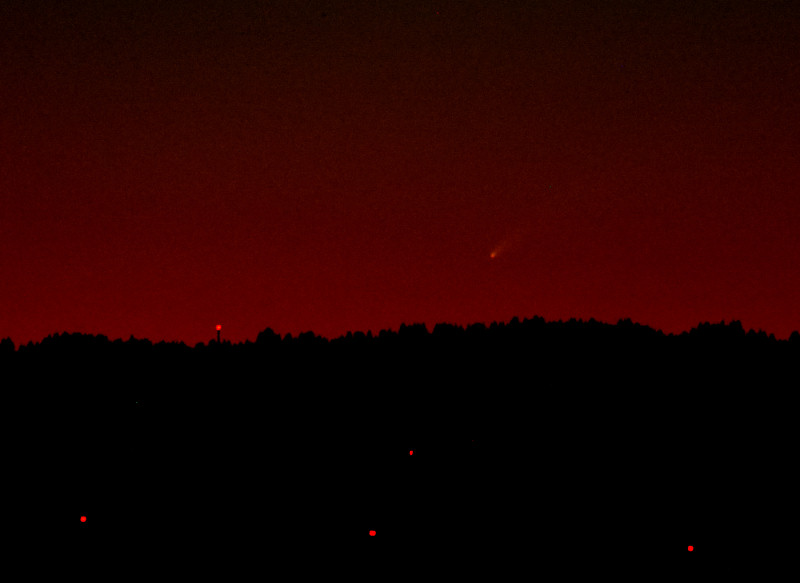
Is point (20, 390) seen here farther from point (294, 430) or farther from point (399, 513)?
point (399, 513)

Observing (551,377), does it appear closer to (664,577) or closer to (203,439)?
(664,577)

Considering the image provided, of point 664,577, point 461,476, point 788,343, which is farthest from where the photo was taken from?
point 788,343

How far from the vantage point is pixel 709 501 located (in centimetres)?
2248

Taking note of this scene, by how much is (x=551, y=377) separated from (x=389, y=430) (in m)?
4.29

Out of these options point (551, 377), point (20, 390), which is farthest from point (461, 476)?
point (20, 390)

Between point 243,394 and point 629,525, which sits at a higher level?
point 243,394

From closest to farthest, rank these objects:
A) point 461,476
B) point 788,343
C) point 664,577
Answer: point 664,577
point 461,476
point 788,343

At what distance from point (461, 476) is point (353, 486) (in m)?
2.59

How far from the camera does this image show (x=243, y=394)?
24984 millimetres

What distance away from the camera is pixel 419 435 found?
24250 mm

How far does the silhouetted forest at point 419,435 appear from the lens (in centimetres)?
2250

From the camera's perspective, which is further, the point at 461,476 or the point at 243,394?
the point at 243,394

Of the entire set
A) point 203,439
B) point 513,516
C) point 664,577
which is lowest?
point 664,577

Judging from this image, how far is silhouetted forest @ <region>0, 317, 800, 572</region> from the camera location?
886 inches
